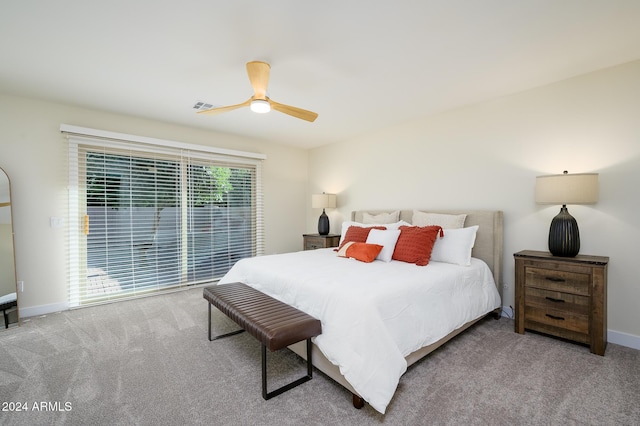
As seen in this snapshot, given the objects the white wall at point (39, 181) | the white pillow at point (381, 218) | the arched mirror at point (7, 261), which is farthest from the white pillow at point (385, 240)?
the arched mirror at point (7, 261)

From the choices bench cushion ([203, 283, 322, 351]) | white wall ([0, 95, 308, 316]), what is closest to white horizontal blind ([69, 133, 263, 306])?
white wall ([0, 95, 308, 316])

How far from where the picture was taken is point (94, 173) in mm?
3668

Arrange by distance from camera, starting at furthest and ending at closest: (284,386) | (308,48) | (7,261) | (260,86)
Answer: (7,261) < (260,86) < (308,48) < (284,386)

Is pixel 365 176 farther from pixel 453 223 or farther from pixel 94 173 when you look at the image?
pixel 94 173

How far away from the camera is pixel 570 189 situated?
249 centimetres

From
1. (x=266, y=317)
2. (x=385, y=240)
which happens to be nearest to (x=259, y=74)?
(x=266, y=317)

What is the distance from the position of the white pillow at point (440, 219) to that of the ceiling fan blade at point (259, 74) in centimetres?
244

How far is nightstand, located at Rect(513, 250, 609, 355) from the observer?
233cm

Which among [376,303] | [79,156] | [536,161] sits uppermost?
[79,156]

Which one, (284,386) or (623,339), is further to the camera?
(623,339)

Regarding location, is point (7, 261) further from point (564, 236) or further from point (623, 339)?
point (623, 339)

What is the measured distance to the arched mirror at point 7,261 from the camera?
3.03 m

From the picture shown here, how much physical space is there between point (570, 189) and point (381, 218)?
215cm

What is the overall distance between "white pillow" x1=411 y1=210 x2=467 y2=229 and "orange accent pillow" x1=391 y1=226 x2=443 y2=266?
1.16 ft
